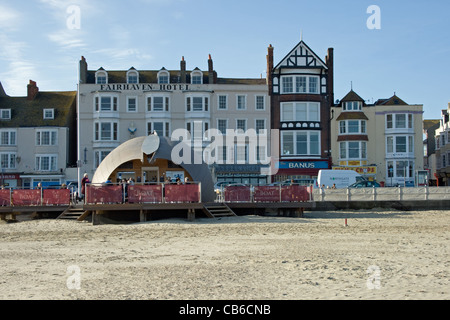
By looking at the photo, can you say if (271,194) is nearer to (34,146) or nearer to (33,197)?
(33,197)

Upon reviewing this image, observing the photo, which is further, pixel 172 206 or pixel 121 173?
pixel 121 173

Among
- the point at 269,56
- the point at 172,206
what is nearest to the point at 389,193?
the point at 172,206

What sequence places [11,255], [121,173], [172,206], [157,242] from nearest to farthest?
[11,255], [157,242], [172,206], [121,173]

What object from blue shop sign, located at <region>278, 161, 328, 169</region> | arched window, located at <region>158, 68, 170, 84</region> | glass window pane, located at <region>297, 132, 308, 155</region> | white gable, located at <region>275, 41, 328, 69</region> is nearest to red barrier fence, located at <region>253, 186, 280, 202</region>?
blue shop sign, located at <region>278, 161, 328, 169</region>

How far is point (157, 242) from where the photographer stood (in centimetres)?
1745

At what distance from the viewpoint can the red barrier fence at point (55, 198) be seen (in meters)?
25.9

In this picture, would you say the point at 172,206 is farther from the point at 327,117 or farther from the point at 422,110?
the point at 422,110

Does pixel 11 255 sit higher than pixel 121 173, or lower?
lower

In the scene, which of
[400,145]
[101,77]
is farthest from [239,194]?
[400,145]

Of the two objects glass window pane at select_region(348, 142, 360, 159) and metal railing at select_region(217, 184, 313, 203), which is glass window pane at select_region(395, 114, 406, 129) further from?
metal railing at select_region(217, 184, 313, 203)

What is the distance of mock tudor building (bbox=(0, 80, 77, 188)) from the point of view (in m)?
48.6

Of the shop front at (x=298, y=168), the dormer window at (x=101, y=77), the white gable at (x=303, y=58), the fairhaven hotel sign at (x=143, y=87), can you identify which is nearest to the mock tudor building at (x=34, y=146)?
the dormer window at (x=101, y=77)

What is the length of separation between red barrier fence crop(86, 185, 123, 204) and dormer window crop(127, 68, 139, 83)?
1076 inches

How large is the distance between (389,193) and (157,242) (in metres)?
19.7
